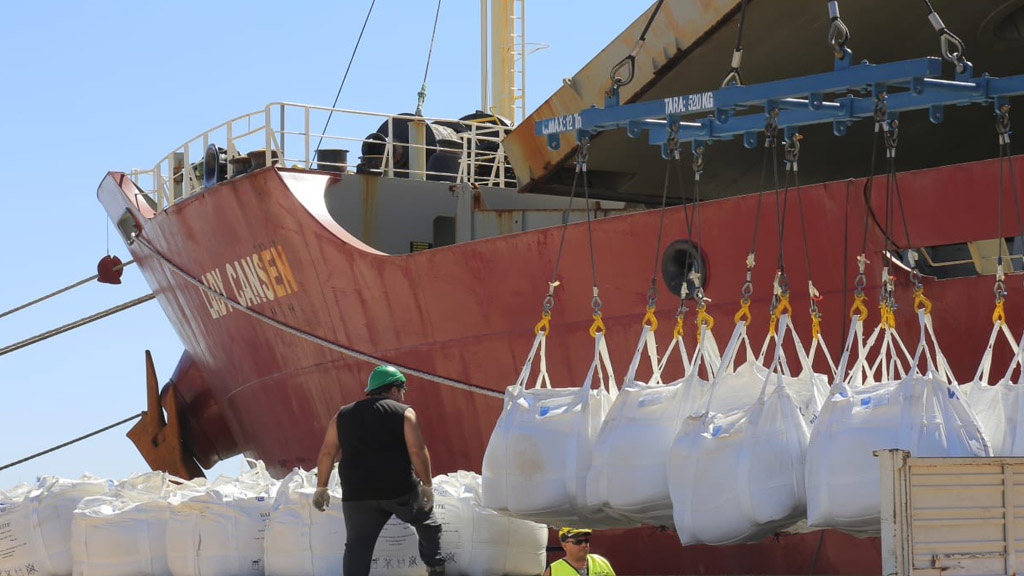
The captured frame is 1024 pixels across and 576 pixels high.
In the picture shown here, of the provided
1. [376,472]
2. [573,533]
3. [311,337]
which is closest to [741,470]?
[573,533]

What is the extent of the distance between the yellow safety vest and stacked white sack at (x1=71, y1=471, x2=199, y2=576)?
2.84 metres

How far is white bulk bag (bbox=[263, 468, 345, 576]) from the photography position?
26.5ft

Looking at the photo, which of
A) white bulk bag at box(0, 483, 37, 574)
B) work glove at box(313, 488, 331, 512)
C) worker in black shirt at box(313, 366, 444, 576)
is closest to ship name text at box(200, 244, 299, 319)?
white bulk bag at box(0, 483, 37, 574)

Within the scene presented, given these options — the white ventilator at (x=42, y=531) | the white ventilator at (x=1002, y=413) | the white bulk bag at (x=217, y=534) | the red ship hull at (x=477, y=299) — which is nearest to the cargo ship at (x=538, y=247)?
the red ship hull at (x=477, y=299)

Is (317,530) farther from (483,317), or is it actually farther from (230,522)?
(483,317)

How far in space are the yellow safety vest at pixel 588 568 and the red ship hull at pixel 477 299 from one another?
3.82ft

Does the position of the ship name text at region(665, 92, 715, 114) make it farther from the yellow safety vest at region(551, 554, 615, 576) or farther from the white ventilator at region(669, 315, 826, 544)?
the yellow safety vest at region(551, 554, 615, 576)

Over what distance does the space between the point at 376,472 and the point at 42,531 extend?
3355 millimetres

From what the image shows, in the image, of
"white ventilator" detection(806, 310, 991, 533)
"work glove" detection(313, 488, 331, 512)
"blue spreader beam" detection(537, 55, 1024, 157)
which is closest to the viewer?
"white ventilator" detection(806, 310, 991, 533)

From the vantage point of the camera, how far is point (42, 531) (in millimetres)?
9406

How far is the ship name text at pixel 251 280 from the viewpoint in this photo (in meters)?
14.1

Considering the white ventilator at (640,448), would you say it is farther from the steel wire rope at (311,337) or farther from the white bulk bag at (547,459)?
the steel wire rope at (311,337)

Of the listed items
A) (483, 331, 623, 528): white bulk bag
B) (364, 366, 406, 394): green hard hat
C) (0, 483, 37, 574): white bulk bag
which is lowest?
(0, 483, 37, 574): white bulk bag

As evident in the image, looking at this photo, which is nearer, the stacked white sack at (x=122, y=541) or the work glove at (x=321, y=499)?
the work glove at (x=321, y=499)
